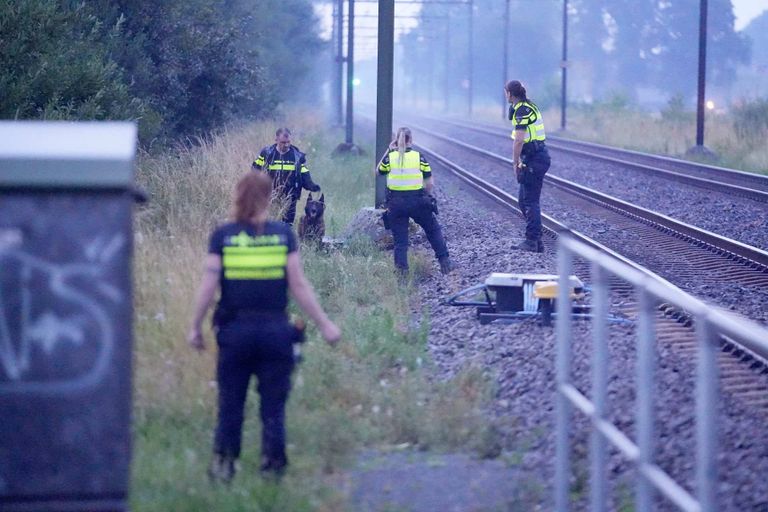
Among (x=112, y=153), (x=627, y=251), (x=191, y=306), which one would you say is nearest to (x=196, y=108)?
(x=627, y=251)

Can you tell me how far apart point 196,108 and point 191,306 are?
60.6ft

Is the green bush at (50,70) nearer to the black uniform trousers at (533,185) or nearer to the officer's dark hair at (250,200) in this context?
the black uniform trousers at (533,185)

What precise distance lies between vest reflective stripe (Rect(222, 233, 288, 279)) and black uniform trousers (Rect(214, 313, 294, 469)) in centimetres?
22

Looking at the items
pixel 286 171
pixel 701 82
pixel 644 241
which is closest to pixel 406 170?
pixel 286 171

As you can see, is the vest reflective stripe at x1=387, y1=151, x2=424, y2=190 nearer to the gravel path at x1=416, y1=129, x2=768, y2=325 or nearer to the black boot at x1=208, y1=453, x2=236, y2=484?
the gravel path at x1=416, y1=129, x2=768, y2=325

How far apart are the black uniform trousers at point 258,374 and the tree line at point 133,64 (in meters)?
9.08

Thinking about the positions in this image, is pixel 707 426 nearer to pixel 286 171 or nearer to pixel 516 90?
pixel 516 90

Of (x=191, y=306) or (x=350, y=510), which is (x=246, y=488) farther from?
(x=191, y=306)

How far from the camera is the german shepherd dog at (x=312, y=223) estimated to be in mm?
13477

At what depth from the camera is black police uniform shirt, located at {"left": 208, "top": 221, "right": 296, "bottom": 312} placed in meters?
5.54

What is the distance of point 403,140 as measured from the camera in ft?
40.0

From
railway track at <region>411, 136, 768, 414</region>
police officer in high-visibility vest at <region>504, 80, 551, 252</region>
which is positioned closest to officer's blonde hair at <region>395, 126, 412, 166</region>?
police officer in high-visibility vest at <region>504, 80, 551, 252</region>

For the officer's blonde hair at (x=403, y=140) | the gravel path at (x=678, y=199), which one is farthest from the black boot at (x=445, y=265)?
the gravel path at (x=678, y=199)

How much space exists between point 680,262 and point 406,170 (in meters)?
3.83
